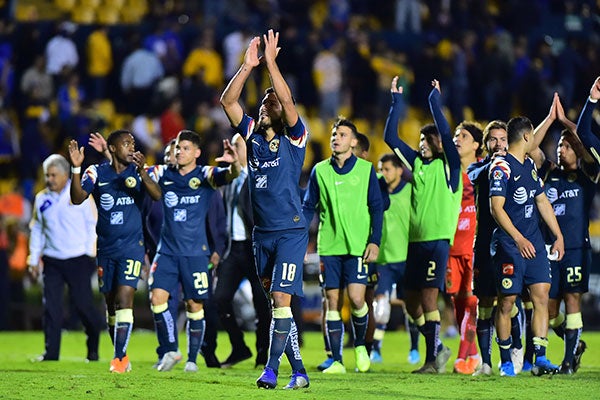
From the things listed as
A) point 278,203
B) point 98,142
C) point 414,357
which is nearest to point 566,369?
point 414,357

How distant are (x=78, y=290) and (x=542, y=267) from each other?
5.87 m

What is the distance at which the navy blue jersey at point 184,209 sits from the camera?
41.4ft

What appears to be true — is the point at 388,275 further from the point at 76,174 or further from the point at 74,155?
the point at 74,155

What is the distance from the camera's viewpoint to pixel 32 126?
23.4m

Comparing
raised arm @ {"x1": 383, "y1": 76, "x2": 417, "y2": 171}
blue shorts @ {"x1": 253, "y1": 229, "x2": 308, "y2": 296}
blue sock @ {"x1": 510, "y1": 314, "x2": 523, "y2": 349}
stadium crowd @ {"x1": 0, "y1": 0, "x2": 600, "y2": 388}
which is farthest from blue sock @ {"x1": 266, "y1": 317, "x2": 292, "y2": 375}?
stadium crowd @ {"x1": 0, "y1": 0, "x2": 600, "y2": 388}

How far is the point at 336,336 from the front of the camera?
12594mm

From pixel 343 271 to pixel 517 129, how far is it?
2.35m

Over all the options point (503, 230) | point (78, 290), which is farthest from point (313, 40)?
point (503, 230)

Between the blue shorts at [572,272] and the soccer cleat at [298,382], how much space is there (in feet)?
11.5

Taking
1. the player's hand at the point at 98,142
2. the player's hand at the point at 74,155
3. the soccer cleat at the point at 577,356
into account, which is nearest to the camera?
the player's hand at the point at 74,155

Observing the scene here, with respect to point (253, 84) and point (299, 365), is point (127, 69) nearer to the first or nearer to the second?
point (253, 84)

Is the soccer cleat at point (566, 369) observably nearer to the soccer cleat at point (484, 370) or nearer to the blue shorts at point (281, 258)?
the soccer cleat at point (484, 370)

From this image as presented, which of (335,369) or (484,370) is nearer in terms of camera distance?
(484,370)

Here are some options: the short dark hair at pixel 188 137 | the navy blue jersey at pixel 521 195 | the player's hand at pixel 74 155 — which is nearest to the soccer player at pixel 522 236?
the navy blue jersey at pixel 521 195
